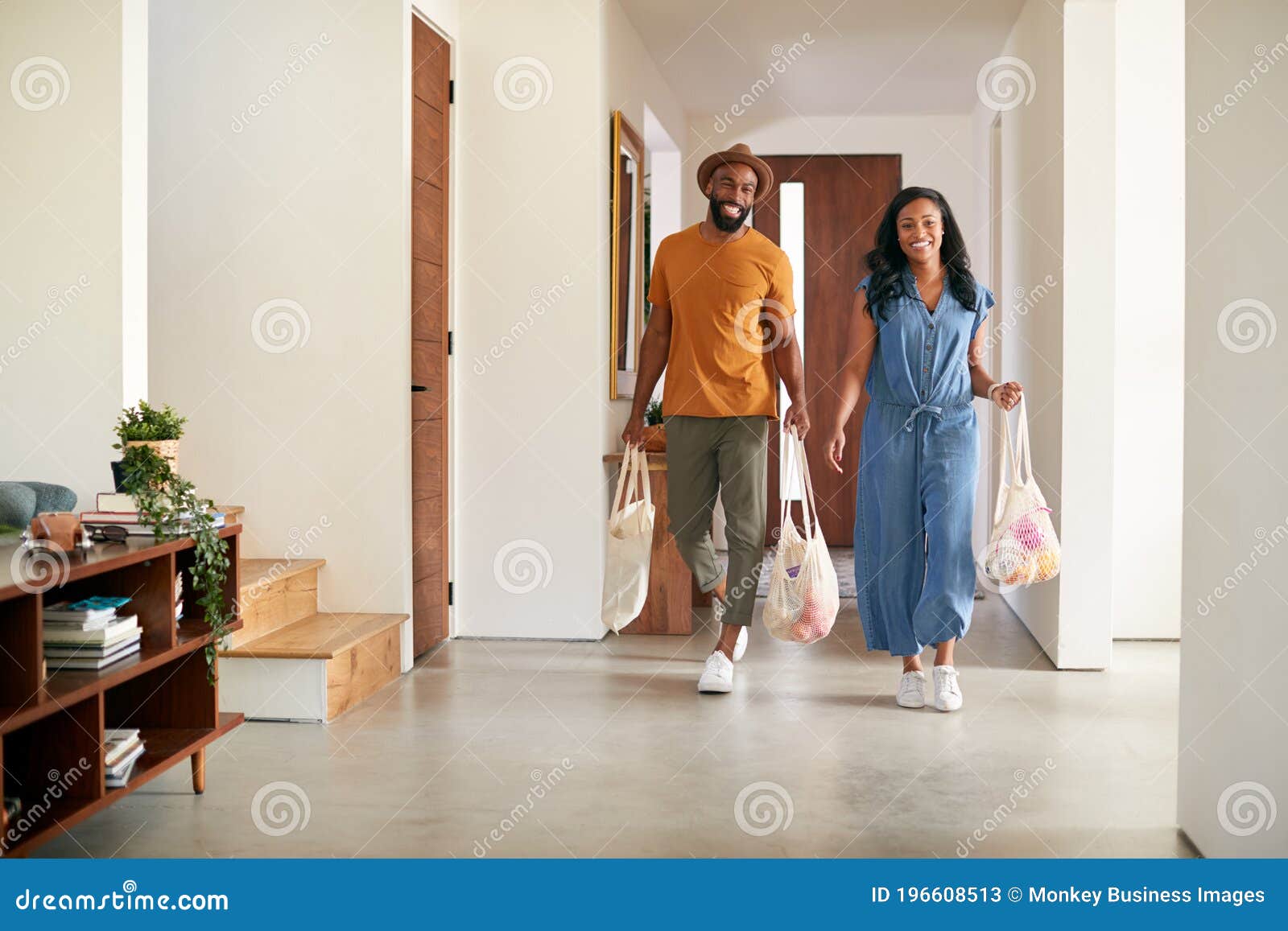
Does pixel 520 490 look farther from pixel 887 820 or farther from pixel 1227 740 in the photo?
pixel 1227 740

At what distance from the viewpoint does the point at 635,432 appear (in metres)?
4.09

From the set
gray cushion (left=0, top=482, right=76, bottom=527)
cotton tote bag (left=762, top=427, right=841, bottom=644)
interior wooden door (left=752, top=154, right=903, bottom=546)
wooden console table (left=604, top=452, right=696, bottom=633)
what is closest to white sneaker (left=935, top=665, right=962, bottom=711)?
cotton tote bag (left=762, top=427, right=841, bottom=644)

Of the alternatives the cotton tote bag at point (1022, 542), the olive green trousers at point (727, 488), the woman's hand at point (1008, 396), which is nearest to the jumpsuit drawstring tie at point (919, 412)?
the woman's hand at point (1008, 396)

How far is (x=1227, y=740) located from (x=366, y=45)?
134 inches

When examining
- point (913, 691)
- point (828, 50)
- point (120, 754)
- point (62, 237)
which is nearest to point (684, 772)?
point (913, 691)

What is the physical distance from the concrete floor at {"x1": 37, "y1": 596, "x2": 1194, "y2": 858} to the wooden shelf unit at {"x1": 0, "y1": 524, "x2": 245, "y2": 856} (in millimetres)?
163

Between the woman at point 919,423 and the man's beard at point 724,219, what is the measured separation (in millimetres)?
445

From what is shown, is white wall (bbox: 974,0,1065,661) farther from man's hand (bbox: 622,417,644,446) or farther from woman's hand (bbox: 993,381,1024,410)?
man's hand (bbox: 622,417,644,446)

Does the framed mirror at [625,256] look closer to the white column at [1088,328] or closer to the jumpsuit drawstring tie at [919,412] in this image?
the jumpsuit drawstring tie at [919,412]

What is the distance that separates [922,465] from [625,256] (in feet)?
7.07

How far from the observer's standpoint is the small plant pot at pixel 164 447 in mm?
2885

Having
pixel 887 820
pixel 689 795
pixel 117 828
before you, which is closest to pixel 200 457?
pixel 117 828

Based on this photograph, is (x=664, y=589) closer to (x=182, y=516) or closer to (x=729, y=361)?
(x=729, y=361)

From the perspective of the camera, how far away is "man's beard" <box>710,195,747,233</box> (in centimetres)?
391
